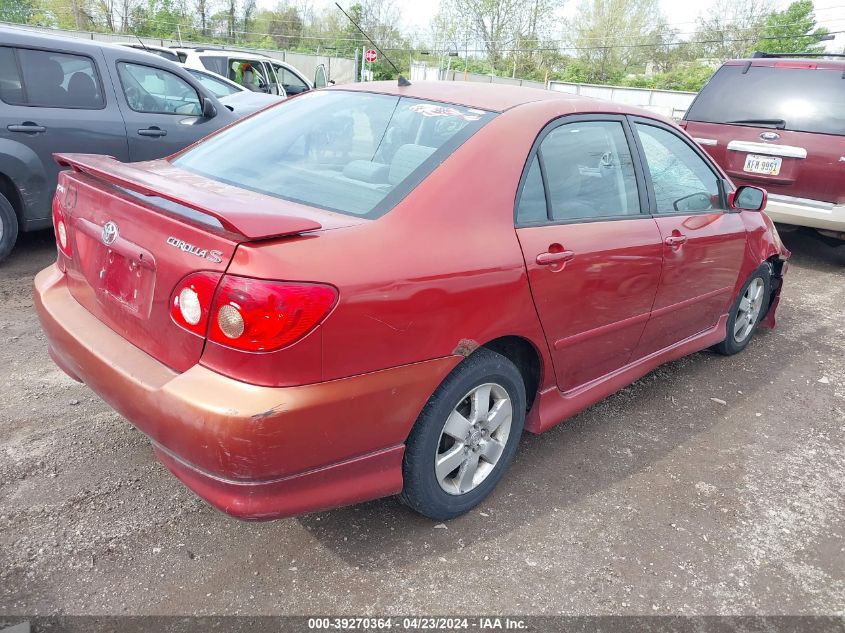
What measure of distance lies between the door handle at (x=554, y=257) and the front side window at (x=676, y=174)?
0.87 metres

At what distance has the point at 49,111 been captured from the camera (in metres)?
5.08

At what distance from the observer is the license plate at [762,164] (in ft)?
20.7

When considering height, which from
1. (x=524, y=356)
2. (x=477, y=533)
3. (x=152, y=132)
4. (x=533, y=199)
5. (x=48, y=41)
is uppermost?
(x=48, y=41)

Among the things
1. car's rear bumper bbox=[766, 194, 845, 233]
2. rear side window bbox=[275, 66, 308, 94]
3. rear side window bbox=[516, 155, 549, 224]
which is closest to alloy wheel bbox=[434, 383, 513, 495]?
rear side window bbox=[516, 155, 549, 224]

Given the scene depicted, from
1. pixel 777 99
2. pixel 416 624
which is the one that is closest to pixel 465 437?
pixel 416 624

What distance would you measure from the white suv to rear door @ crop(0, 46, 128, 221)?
5866 millimetres

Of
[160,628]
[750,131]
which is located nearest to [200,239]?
[160,628]

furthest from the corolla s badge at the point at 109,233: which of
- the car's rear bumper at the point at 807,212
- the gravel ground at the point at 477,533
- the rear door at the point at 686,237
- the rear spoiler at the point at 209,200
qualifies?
the car's rear bumper at the point at 807,212

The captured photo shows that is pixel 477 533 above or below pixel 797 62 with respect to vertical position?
below

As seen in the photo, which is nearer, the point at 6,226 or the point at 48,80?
the point at 6,226

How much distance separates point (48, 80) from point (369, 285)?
449 centimetres

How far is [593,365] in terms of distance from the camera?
307 centimetres

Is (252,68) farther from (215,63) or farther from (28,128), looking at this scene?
(28,128)

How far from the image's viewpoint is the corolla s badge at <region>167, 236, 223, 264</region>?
190 cm
